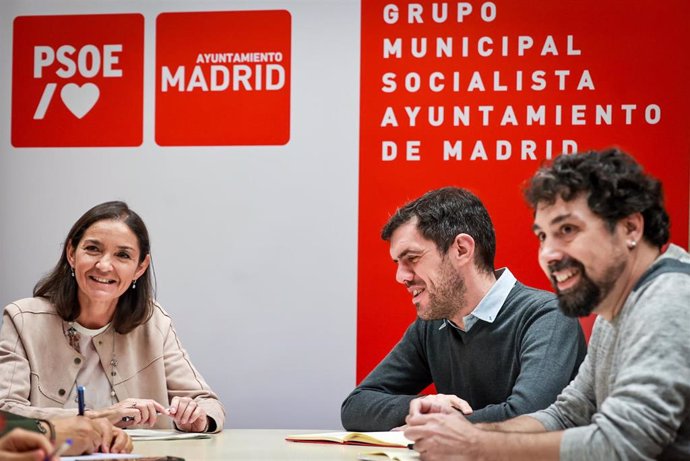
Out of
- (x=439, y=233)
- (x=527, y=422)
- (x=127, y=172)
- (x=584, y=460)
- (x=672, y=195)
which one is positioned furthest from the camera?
(x=127, y=172)

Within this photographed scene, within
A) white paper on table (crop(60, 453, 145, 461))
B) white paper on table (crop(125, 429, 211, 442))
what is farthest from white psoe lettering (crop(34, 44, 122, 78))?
white paper on table (crop(60, 453, 145, 461))

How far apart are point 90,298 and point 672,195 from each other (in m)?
2.22

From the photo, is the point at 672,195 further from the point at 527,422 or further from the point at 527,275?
the point at 527,422

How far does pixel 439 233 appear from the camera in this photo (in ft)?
10.0

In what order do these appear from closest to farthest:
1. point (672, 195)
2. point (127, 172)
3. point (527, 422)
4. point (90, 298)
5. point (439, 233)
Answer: point (527, 422)
point (439, 233)
point (90, 298)
point (672, 195)
point (127, 172)

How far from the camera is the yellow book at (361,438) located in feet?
8.17

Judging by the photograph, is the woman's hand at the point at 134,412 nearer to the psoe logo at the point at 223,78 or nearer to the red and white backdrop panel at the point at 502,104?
the red and white backdrop panel at the point at 502,104

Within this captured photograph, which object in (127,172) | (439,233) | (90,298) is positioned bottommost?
(90,298)

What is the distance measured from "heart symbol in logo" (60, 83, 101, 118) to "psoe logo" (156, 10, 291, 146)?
0.29 meters

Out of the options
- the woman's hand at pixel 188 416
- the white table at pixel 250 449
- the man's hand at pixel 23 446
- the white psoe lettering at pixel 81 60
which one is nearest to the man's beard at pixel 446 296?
the white table at pixel 250 449

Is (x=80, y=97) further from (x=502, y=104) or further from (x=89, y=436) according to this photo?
(x=89, y=436)

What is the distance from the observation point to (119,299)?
11.5ft

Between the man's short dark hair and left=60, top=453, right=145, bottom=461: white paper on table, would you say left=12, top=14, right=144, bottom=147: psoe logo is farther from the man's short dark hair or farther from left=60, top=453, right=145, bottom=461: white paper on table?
left=60, top=453, right=145, bottom=461: white paper on table

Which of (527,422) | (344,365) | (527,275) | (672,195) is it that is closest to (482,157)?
(527,275)
